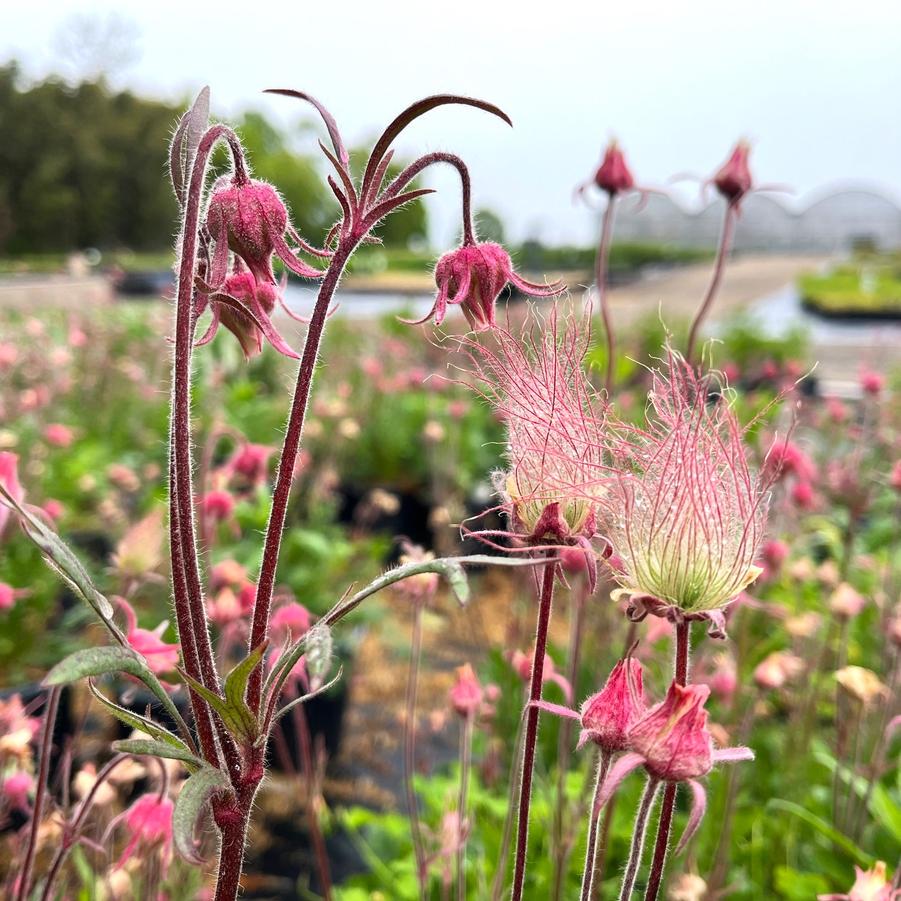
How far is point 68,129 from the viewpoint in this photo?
26.0 metres

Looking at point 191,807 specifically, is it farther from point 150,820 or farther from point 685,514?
point 150,820

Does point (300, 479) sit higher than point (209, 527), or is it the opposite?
point (209, 527)

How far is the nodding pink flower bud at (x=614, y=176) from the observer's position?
1.47 m

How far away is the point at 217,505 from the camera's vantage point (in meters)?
1.50

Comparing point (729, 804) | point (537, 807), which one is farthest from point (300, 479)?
point (729, 804)

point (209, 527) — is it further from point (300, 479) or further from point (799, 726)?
point (300, 479)

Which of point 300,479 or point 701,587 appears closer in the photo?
point 701,587

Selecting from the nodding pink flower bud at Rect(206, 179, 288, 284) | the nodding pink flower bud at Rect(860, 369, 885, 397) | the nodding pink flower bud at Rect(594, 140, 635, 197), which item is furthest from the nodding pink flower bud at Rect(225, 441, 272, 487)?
the nodding pink flower bud at Rect(860, 369, 885, 397)

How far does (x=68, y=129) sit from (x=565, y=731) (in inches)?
1139

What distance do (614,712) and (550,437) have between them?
0.23m

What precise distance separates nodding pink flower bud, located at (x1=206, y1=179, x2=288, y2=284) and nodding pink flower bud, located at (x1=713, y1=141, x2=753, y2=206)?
38.0 inches

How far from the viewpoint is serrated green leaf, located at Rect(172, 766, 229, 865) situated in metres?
0.50

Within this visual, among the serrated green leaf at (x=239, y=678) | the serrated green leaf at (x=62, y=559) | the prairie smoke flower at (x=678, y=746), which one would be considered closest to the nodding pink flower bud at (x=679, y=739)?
the prairie smoke flower at (x=678, y=746)

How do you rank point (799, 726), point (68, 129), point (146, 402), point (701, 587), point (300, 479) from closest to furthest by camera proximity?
point (701, 587)
point (799, 726)
point (300, 479)
point (146, 402)
point (68, 129)
